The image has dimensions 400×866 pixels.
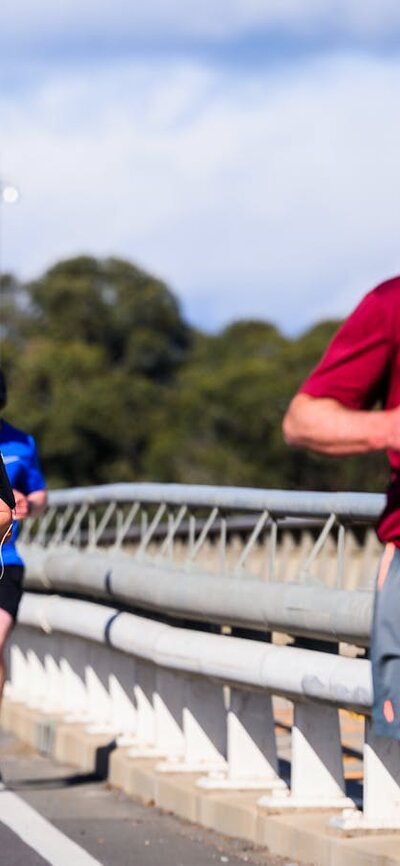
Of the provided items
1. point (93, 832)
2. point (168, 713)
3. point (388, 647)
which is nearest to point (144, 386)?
point (168, 713)

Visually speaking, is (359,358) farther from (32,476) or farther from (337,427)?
(32,476)

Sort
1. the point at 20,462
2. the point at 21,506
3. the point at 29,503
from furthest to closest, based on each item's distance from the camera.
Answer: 1. the point at 20,462
2. the point at 29,503
3. the point at 21,506

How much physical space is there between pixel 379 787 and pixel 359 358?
2896mm

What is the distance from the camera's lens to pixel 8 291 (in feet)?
428

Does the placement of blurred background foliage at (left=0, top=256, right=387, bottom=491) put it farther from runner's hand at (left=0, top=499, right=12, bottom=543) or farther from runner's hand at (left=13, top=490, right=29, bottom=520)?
runner's hand at (left=0, top=499, right=12, bottom=543)

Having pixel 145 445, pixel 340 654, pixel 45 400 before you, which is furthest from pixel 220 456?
pixel 340 654

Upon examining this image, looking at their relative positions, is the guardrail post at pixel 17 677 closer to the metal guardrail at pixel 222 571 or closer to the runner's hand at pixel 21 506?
the metal guardrail at pixel 222 571

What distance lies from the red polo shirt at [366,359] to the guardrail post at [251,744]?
4.26 m

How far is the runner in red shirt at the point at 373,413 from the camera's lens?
17.2 feet

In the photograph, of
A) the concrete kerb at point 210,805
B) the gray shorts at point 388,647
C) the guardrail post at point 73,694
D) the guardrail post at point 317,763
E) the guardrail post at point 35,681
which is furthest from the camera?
the guardrail post at point 35,681

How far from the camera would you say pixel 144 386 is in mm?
107000

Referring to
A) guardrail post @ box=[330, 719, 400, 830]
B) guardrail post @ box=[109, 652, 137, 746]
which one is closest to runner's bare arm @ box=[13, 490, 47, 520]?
guardrail post @ box=[109, 652, 137, 746]

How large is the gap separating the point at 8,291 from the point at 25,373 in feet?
81.5

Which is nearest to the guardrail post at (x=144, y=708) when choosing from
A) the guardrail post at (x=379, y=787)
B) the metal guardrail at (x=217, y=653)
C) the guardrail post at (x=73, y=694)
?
the metal guardrail at (x=217, y=653)
